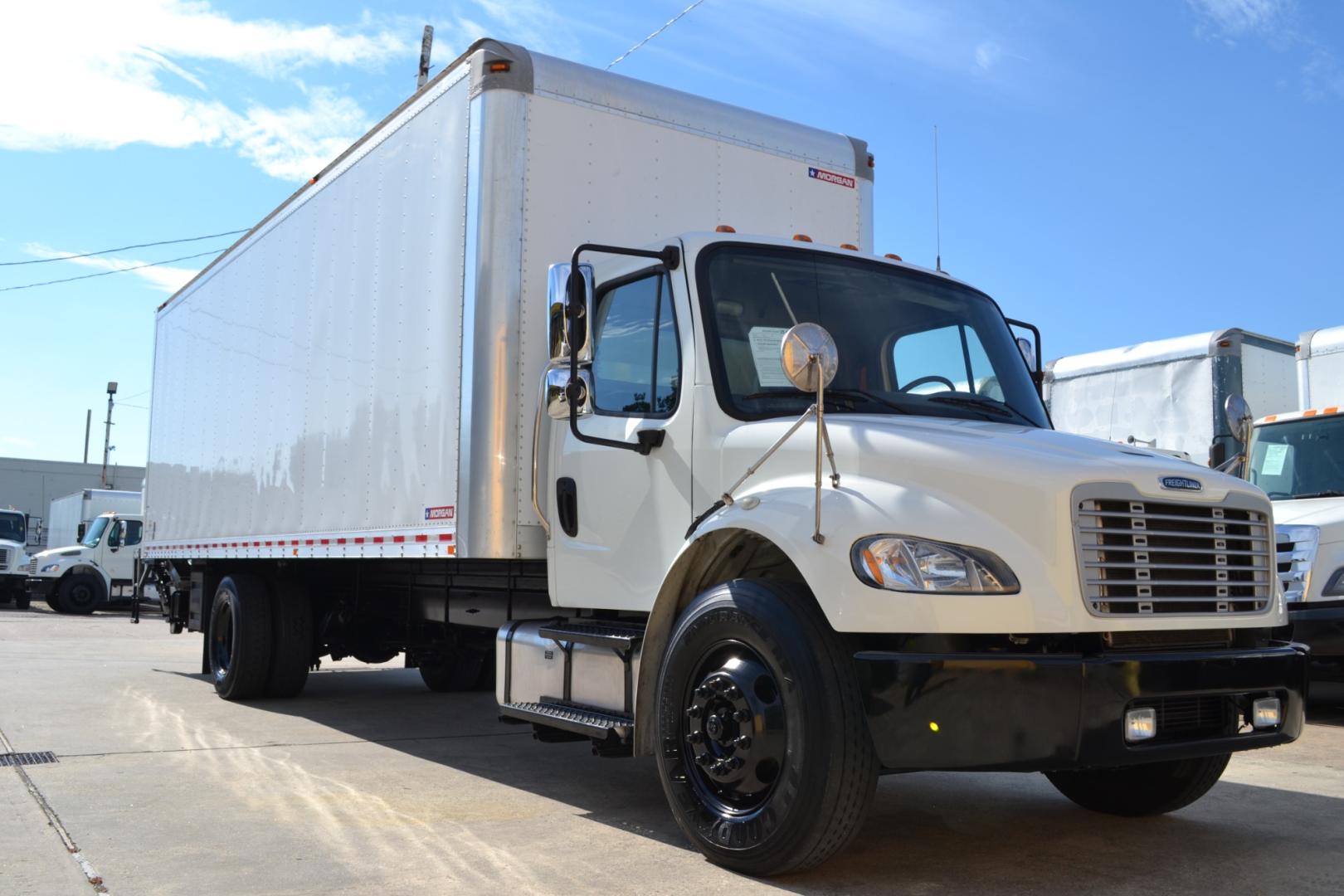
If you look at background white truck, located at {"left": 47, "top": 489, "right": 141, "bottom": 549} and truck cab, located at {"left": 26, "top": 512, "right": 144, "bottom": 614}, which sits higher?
background white truck, located at {"left": 47, "top": 489, "right": 141, "bottom": 549}

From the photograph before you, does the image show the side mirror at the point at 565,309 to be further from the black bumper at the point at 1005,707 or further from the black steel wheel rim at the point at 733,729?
the black bumper at the point at 1005,707

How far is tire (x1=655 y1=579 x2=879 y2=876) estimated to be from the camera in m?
4.24

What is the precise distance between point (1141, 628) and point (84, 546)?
27.5m

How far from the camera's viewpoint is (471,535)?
6.27 metres

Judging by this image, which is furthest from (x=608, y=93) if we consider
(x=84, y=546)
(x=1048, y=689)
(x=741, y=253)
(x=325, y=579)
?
(x=84, y=546)

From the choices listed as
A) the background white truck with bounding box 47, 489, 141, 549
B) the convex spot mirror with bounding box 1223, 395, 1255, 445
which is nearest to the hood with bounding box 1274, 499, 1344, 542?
the convex spot mirror with bounding box 1223, 395, 1255, 445

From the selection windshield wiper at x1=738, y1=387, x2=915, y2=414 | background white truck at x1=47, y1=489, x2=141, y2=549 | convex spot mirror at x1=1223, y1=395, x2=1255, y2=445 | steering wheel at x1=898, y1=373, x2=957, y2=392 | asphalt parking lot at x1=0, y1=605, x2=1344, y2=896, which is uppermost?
background white truck at x1=47, y1=489, x2=141, y2=549

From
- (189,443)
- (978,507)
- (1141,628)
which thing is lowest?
(1141,628)

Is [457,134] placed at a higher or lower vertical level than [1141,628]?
higher

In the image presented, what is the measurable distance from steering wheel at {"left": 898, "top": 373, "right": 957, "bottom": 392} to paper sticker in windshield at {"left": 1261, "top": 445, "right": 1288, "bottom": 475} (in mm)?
5896

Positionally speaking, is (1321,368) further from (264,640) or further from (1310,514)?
(264,640)

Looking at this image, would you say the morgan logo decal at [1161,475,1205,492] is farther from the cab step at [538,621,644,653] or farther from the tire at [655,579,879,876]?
the cab step at [538,621,644,653]

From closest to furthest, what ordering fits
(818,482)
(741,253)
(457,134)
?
(818,482) → (741,253) → (457,134)

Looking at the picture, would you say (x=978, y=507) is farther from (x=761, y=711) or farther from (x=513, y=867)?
(x=513, y=867)
